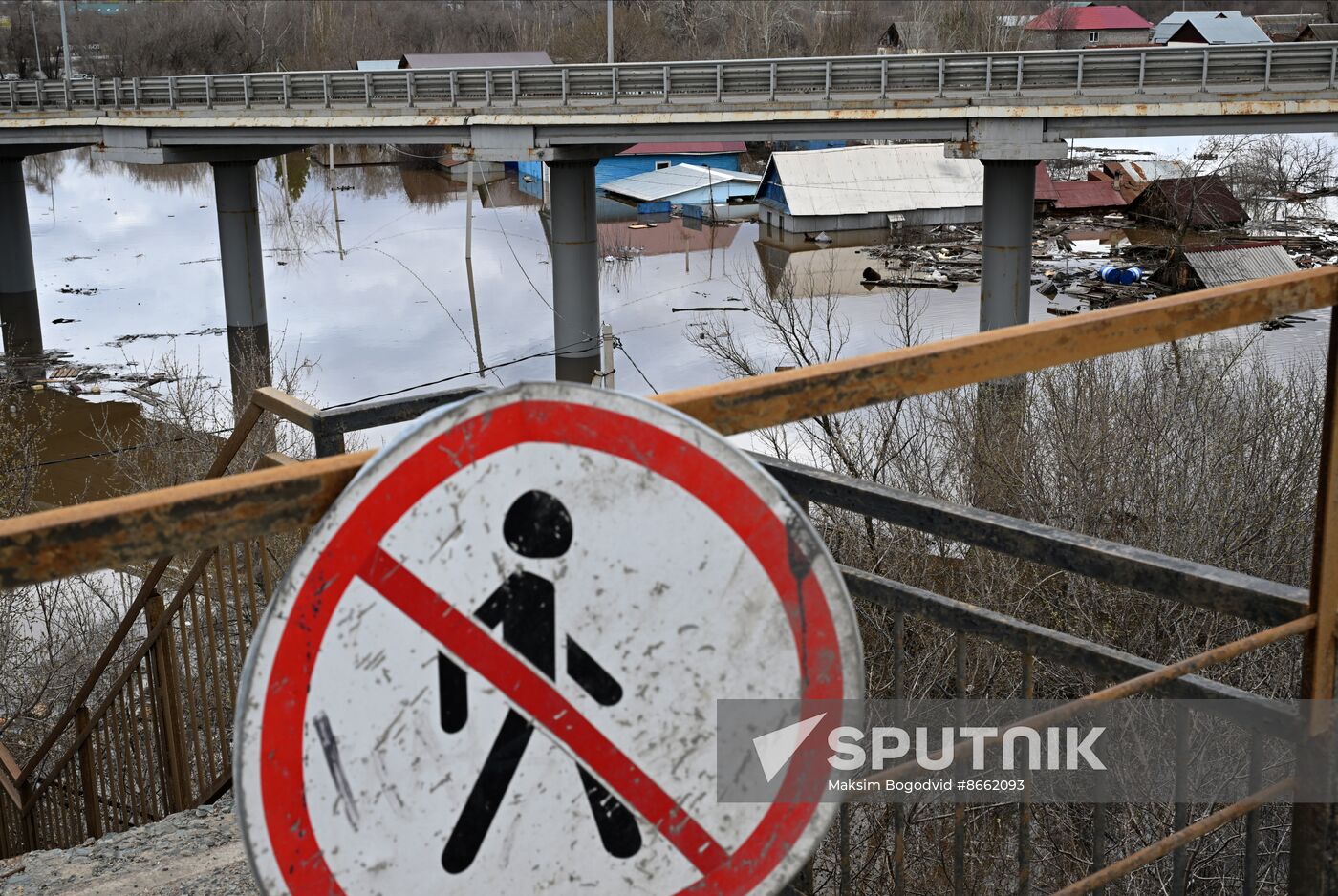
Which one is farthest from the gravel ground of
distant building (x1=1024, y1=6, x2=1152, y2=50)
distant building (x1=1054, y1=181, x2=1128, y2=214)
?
distant building (x1=1024, y1=6, x2=1152, y2=50)

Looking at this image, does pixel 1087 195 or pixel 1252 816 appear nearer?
pixel 1252 816

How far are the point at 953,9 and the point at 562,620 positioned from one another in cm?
8332

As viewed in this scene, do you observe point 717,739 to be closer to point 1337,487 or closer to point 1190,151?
point 1337,487

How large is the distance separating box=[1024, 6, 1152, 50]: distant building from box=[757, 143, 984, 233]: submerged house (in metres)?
32.0

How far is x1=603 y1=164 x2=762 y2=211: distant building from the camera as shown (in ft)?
192

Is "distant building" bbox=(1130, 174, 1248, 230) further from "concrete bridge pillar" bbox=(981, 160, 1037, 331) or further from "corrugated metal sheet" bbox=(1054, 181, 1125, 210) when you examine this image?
"concrete bridge pillar" bbox=(981, 160, 1037, 331)

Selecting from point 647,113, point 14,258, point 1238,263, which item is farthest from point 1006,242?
point 14,258

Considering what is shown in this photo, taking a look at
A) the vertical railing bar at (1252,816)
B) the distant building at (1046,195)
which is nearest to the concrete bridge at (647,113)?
the vertical railing bar at (1252,816)

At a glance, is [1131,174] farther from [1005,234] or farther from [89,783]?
[89,783]

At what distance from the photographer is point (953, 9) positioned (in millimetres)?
79062

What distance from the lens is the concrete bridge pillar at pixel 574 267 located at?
3172 centimetres

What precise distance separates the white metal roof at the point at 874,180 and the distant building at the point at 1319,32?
3691cm

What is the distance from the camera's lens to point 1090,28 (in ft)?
289

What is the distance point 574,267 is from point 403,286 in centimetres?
1182
